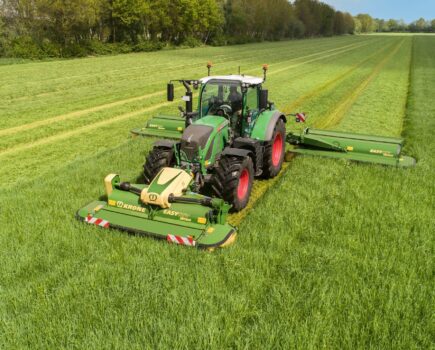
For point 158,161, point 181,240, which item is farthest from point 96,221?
point 158,161

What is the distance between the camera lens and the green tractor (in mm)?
5855

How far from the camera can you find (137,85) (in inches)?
758

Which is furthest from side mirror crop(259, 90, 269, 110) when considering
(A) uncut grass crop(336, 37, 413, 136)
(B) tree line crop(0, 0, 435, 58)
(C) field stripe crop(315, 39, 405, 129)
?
(B) tree line crop(0, 0, 435, 58)

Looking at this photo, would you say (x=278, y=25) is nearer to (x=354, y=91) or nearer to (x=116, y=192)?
(x=354, y=91)

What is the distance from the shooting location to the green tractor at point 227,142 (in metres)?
5.86

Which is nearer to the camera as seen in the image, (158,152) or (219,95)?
(158,152)

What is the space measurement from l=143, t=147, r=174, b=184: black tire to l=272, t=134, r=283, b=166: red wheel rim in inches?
99.9

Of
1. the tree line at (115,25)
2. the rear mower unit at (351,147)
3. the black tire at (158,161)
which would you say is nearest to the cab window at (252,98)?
the rear mower unit at (351,147)

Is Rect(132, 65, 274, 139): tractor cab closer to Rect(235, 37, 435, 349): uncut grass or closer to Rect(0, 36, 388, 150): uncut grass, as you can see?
Rect(235, 37, 435, 349): uncut grass

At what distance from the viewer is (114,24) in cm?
4462

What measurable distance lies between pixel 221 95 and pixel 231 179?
2093 millimetres

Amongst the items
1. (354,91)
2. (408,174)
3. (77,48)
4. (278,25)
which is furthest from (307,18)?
(408,174)

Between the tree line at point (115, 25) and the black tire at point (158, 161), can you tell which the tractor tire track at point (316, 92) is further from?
the tree line at point (115, 25)

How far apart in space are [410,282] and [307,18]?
A: 11658 centimetres
